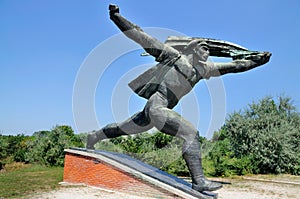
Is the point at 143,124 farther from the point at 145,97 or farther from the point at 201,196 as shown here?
the point at 201,196

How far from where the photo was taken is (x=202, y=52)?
511 centimetres

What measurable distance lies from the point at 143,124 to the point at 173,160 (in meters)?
7.32

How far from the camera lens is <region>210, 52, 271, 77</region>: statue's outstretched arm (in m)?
5.21

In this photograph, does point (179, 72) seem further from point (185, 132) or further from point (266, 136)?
point (266, 136)

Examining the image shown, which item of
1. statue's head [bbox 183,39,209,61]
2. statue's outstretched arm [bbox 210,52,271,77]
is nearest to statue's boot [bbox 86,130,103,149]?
statue's head [bbox 183,39,209,61]

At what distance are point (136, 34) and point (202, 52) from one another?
133 centimetres

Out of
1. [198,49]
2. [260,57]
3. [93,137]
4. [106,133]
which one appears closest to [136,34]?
[198,49]

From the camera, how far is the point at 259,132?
16688 millimetres

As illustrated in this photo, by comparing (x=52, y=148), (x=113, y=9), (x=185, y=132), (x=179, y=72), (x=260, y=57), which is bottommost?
(x=52, y=148)

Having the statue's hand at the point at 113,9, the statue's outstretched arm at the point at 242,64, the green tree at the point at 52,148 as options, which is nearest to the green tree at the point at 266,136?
the green tree at the point at 52,148

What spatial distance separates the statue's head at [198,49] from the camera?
511cm

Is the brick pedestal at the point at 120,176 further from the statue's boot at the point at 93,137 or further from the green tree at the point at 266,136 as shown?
the green tree at the point at 266,136

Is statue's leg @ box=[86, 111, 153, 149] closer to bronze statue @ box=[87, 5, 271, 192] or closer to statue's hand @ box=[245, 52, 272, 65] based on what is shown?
bronze statue @ box=[87, 5, 271, 192]

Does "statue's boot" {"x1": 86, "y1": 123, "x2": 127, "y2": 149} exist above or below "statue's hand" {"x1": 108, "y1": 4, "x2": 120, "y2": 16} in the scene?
below
